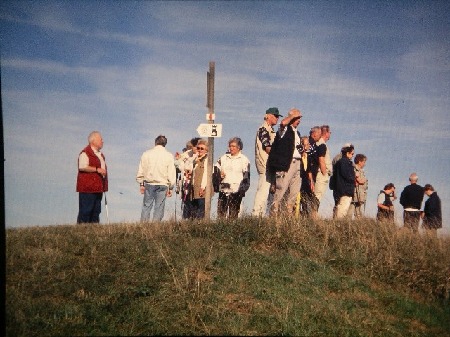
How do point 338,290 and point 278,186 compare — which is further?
point 278,186

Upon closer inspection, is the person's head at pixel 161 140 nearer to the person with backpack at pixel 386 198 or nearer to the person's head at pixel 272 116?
the person's head at pixel 272 116

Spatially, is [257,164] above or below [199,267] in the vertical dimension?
above

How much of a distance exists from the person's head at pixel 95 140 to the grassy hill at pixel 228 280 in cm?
195

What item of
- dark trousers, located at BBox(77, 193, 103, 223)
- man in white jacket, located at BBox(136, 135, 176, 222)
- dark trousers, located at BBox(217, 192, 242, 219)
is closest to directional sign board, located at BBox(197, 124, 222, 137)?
man in white jacket, located at BBox(136, 135, 176, 222)

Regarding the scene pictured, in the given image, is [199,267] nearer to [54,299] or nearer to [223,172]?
[54,299]

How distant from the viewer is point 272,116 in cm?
860

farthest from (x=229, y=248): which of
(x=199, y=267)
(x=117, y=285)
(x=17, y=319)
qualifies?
(x=17, y=319)

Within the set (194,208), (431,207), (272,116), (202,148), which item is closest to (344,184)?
(272,116)

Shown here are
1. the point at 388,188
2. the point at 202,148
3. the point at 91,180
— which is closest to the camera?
the point at 91,180

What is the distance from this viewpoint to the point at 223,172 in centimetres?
890

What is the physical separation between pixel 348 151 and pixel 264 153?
2.63 meters

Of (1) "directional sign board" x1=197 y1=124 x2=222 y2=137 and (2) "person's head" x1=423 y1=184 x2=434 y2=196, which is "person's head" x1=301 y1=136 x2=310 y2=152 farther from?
(2) "person's head" x1=423 y1=184 x2=434 y2=196

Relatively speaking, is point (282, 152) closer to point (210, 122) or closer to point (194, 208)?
point (210, 122)

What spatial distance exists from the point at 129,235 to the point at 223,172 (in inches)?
111
